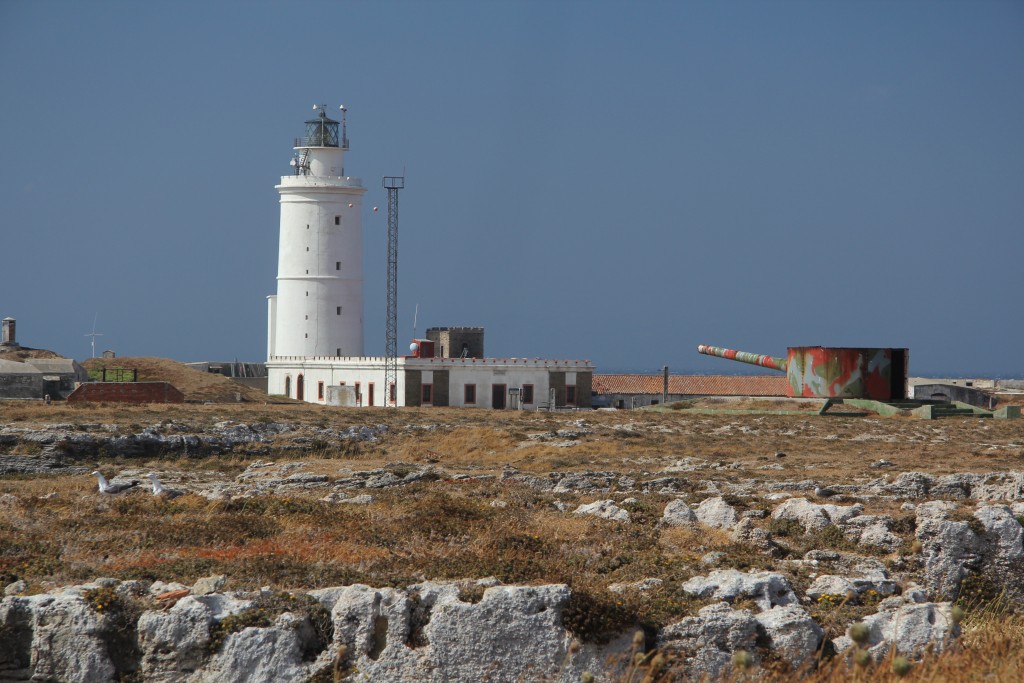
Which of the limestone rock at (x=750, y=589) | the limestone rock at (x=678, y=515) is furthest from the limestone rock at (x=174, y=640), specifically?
the limestone rock at (x=678, y=515)

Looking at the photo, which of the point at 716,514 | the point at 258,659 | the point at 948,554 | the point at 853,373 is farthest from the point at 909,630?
the point at 853,373

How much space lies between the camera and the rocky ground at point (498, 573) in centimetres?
1063

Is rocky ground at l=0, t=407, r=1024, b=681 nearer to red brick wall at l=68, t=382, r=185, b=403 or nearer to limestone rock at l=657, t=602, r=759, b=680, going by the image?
limestone rock at l=657, t=602, r=759, b=680

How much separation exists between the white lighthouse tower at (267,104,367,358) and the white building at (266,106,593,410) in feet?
0.16

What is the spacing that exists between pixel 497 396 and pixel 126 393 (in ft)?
58.0

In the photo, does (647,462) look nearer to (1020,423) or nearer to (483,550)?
(483,550)

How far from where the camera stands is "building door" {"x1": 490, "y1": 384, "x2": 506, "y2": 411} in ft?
189

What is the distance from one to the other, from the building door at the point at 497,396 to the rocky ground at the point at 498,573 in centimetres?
3371

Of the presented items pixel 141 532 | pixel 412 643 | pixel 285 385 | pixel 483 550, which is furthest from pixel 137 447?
pixel 285 385

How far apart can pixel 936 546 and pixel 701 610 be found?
318cm

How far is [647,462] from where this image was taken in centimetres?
2772

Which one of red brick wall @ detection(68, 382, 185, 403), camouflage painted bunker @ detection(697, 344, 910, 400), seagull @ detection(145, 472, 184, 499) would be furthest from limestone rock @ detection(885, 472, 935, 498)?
red brick wall @ detection(68, 382, 185, 403)

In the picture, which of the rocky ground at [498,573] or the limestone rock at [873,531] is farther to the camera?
the limestone rock at [873,531]

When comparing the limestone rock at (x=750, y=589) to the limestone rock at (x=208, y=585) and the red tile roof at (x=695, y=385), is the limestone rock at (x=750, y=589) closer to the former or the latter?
the limestone rock at (x=208, y=585)
